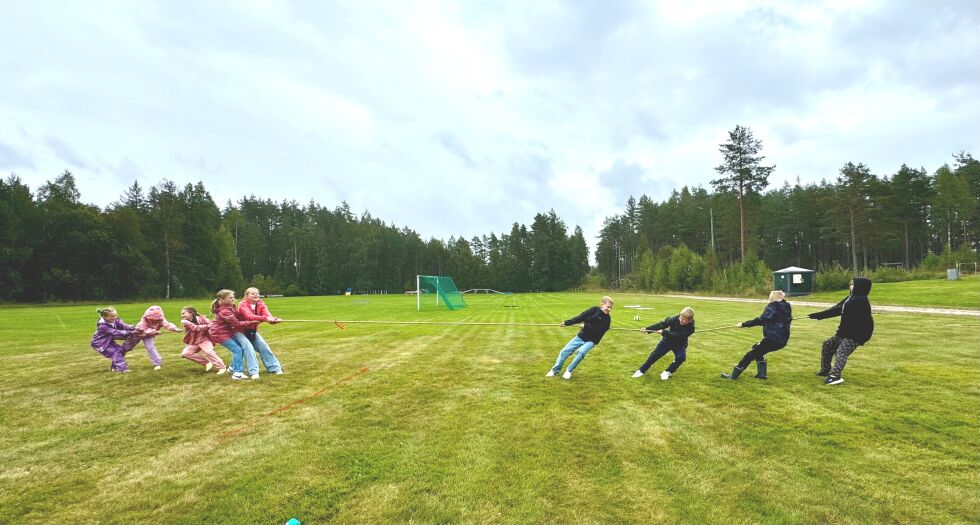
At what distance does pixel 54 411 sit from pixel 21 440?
134cm

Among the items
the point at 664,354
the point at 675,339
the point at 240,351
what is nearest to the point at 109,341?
the point at 240,351

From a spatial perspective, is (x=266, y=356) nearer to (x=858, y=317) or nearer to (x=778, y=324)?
(x=778, y=324)

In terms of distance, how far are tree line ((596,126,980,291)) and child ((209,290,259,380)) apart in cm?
4291

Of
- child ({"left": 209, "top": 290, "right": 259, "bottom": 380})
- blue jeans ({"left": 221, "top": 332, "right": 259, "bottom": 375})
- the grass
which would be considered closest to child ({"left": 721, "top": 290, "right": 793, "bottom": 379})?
blue jeans ({"left": 221, "top": 332, "right": 259, "bottom": 375})

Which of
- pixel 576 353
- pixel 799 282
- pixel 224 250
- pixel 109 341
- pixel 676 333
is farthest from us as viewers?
pixel 224 250

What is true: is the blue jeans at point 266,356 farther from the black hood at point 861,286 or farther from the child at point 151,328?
the black hood at point 861,286

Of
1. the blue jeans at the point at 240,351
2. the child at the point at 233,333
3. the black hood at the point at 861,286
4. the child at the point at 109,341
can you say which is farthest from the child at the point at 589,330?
the child at the point at 109,341

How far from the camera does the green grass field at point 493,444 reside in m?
3.87

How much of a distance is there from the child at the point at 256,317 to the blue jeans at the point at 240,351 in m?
0.22

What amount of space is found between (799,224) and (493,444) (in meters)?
89.7

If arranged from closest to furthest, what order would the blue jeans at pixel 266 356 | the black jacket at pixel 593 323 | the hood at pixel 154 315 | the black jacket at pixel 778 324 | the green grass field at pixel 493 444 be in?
the green grass field at pixel 493 444, the black jacket at pixel 778 324, the black jacket at pixel 593 323, the blue jeans at pixel 266 356, the hood at pixel 154 315

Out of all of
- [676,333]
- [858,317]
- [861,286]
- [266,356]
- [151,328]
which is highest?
[861,286]

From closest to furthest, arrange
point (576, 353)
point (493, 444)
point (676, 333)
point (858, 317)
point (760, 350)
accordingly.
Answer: point (493, 444), point (858, 317), point (760, 350), point (676, 333), point (576, 353)

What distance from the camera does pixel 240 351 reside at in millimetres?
9078
